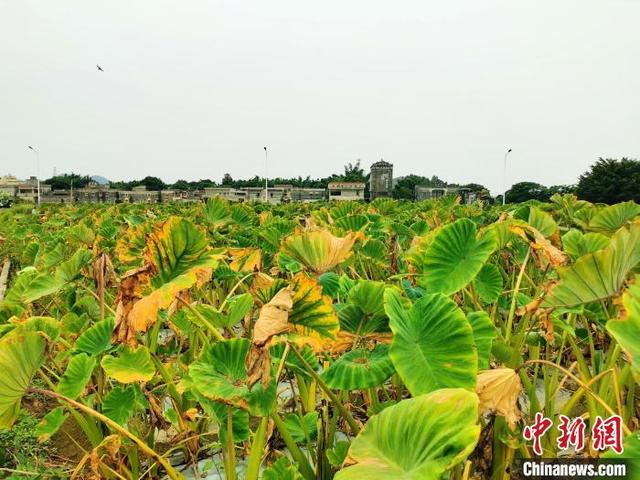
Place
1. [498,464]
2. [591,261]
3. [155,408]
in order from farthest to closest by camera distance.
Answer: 1. [155,408]
2. [498,464]
3. [591,261]

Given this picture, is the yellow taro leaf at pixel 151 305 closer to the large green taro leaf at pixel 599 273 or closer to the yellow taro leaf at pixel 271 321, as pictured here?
the yellow taro leaf at pixel 271 321

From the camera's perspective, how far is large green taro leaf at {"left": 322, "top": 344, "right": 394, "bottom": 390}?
0.87m

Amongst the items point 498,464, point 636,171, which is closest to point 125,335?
point 498,464

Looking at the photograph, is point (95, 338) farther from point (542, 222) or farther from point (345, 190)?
point (345, 190)

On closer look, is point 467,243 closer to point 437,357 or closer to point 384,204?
point 437,357

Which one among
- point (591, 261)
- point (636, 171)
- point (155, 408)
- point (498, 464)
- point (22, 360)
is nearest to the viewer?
point (591, 261)

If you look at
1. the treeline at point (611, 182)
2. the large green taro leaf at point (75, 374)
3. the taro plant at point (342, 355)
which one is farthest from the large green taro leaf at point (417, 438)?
the treeline at point (611, 182)

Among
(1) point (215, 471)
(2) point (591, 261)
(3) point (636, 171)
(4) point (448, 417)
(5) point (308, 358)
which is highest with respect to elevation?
(3) point (636, 171)

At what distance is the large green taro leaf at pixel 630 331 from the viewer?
63cm

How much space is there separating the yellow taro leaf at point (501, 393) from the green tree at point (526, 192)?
31.5 m

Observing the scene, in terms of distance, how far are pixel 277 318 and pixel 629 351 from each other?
1.66 ft

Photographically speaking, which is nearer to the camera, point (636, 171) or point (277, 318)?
point (277, 318)

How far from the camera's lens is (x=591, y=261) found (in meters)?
0.90

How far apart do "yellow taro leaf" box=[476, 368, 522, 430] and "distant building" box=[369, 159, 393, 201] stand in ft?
119
